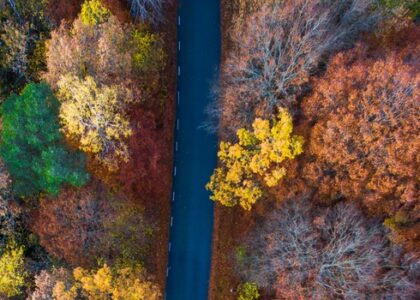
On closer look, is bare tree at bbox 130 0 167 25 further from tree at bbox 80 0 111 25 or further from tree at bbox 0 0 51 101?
tree at bbox 0 0 51 101

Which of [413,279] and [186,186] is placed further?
[186,186]

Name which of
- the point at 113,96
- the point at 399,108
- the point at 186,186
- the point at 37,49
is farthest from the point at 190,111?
the point at 399,108

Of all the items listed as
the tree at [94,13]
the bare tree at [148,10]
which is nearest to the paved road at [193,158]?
the bare tree at [148,10]

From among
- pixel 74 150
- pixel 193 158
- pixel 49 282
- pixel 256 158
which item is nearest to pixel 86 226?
pixel 49 282

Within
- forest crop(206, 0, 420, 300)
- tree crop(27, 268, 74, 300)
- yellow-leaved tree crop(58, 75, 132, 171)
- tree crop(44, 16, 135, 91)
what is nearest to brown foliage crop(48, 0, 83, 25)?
tree crop(44, 16, 135, 91)

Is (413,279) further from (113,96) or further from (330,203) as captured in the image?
(113,96)

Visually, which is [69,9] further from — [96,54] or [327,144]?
[327,144]
